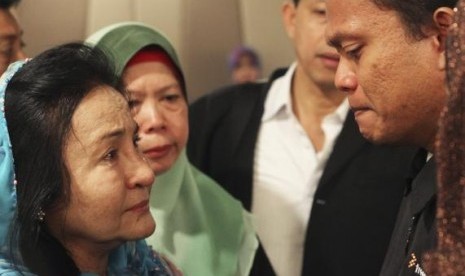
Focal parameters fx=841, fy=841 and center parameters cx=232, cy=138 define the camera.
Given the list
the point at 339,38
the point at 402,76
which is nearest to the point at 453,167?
the point at 402,76

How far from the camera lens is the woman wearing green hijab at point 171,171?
207 centimetres

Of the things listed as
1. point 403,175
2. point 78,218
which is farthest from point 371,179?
point 78,218

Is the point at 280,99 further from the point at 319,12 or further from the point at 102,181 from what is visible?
the point at 102,181

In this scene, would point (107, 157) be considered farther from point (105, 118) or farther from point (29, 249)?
point (29, 249)

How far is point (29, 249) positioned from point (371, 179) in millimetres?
1134

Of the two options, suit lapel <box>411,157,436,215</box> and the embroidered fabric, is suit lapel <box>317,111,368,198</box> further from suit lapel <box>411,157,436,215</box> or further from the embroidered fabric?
the embroidered fabric

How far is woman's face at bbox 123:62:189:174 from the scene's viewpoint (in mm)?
2061

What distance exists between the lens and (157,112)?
2.07 m

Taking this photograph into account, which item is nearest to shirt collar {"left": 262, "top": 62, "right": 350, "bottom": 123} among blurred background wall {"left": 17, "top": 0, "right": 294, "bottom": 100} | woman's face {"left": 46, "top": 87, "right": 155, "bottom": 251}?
blurred background wall {"left": 17, "top": 0, "right": 294, "bottom": 100}

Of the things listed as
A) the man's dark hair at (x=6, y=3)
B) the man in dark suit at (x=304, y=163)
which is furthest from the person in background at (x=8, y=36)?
the man in dark suit at (x=304, y=163)

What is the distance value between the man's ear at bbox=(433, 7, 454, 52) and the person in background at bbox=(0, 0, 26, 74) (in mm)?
1135

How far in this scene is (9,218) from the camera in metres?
1.44

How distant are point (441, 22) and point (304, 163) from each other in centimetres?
111

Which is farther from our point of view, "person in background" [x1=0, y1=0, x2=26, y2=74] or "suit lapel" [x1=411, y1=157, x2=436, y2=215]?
"person in background" [x1=0, y1=0, x2=26, y2=74]
